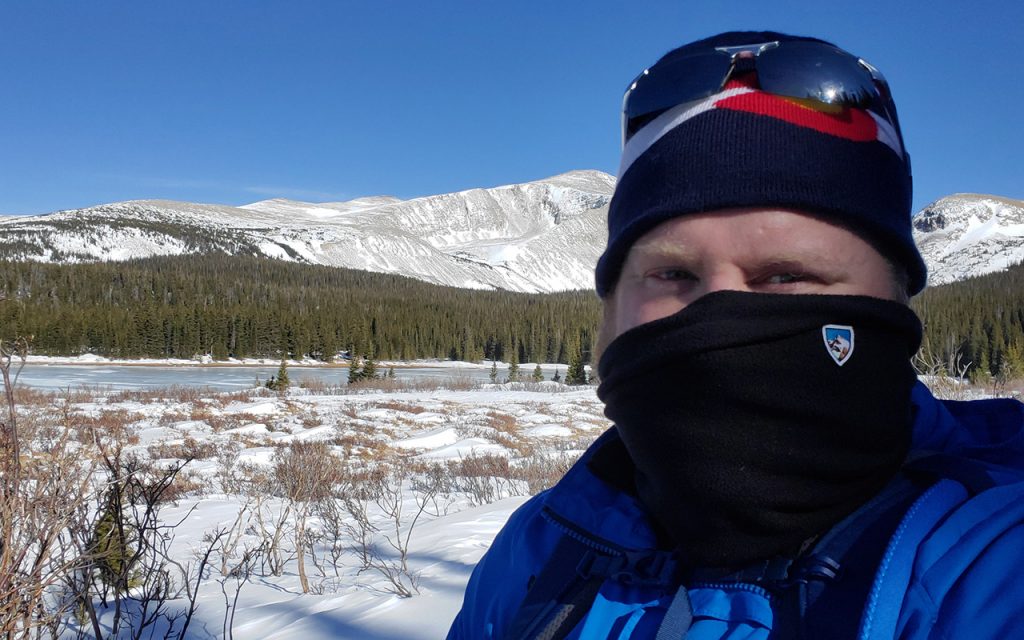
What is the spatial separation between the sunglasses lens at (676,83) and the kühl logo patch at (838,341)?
60 centimetres

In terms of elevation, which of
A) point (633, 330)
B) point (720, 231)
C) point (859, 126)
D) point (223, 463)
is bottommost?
point (223, 463)

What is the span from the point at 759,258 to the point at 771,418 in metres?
0.29

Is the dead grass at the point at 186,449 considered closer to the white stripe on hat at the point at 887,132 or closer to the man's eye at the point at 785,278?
the man's eye at the point at 785,278

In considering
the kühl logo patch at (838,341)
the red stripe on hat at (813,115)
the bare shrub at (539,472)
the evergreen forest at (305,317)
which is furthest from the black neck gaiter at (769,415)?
the evergreen forest at (305,317)

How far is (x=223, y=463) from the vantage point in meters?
14.1

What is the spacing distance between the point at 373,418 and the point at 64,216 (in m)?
188

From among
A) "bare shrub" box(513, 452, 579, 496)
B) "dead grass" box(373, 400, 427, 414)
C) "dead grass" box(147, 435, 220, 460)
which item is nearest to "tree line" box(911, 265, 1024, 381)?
"dead grass" box(373, 400, 427, 414)

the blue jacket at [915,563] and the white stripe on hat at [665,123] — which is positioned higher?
the white stripe on hat at [665,123]

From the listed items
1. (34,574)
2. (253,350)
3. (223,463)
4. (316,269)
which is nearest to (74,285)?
(253,350)

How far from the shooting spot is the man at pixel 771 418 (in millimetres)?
835

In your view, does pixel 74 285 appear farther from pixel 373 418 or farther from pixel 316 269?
pixel 373 418

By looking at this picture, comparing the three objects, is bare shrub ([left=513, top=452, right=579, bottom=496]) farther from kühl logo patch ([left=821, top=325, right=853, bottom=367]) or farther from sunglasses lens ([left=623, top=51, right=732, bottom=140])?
kühl logo patch ([left=821, top=325, right=853, bottom=367])

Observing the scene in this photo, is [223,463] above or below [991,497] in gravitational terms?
below

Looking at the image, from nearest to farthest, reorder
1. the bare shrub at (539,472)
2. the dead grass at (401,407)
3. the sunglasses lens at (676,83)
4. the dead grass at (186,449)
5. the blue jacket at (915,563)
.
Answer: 1. the blue jacket at (915,563)
2. the sunglasses lens at (676,83)
3. the bare shrub at (539,472)
4. the dead grass at (186,449)
5. the dead grass at (401,407)
